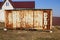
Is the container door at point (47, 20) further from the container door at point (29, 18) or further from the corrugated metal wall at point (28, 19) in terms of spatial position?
the container door at point (29, 18)

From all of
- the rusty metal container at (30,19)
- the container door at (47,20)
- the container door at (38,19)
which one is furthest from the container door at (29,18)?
the container door at (47,20)

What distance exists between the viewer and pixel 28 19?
19969 millimetres

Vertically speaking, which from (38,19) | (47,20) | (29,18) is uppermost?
(29,18)

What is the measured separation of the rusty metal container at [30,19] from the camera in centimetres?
1967

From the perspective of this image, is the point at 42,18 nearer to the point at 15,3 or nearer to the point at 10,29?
the point at 10,29

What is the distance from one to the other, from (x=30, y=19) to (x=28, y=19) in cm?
25

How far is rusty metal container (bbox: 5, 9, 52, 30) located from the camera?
19.7 metres

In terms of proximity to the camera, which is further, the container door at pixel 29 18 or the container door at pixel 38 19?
the container door at pixel 29 18

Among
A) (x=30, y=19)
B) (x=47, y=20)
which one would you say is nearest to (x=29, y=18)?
(x=30, y=19)

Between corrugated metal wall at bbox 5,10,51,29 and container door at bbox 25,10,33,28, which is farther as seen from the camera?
container door at bbox 25,10,33,28

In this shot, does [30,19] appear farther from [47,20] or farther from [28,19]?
[47,20]

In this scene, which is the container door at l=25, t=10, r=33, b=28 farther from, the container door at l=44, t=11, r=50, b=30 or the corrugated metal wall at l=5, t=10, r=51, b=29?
the container door at l=44, t=11, r=50, b=30

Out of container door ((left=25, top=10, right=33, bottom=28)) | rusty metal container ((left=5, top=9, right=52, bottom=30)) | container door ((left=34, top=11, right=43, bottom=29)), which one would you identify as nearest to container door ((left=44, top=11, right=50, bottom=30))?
rusty metal container ((left=5, top=9, right=52, bottom=30))

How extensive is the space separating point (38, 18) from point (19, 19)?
2.42 m
